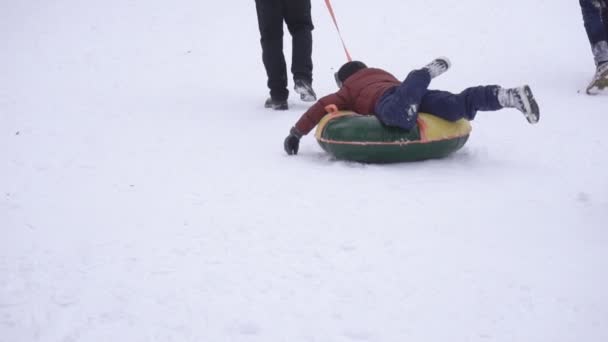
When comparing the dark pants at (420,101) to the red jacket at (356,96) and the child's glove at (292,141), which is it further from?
the child's glove at (292,141)

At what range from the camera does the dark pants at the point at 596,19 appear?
430 centimetres

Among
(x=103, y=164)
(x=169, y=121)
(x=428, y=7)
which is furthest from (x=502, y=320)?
(x=428, y=7)

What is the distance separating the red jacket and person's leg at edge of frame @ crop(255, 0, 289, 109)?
3.72 feet

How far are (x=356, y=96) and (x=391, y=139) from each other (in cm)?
47

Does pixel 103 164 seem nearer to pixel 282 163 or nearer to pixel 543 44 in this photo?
pixel 282 163

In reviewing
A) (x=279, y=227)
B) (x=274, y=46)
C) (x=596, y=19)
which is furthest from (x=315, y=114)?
(x=596, y=19)

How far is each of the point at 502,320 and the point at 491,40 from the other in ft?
18.1

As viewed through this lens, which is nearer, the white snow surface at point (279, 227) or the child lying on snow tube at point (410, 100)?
A: the white snow surface at point (279, 227)

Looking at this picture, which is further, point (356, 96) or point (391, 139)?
point (356, 96)

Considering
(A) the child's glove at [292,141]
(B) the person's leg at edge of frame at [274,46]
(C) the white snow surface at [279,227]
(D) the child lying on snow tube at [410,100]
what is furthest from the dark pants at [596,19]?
(A) the child's glove at [292,141]

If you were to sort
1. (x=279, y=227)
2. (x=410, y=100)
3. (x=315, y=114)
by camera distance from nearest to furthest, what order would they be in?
(x=279, y=227)
(x=410, y=100)
(x=315, y=114)

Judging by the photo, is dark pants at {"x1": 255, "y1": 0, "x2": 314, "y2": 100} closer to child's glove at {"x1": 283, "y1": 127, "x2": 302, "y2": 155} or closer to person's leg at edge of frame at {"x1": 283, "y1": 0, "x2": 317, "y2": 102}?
person's leg at edge of frame at {"x1": 283, "y1": 0, "x2": 317, "y2": 102}

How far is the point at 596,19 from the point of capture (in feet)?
14.2

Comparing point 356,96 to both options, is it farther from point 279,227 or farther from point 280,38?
point 280,38
